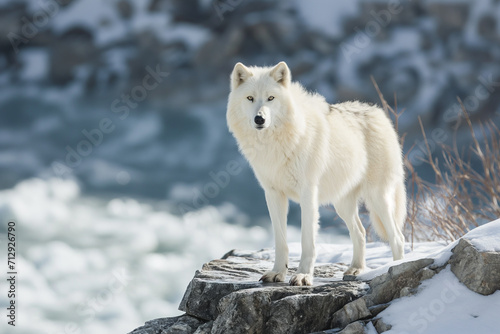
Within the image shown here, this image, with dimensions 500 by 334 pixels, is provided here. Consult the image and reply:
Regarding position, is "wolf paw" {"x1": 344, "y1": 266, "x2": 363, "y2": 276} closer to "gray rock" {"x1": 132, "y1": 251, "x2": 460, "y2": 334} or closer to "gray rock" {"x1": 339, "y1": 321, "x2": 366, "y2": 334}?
"gray rock" {"x1": 132, "y1": 251, "x2": 460, "y2": 334}

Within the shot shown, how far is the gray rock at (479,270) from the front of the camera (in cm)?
434

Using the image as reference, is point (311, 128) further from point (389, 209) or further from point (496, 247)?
point (496, 247)

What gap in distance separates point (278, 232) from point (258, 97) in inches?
58.0

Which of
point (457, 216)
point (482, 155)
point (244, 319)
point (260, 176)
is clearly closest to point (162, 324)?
point (244, 319)

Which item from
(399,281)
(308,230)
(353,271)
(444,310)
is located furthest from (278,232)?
(444,310)

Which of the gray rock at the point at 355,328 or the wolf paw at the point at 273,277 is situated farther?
the wolf paw at the point at 273,277

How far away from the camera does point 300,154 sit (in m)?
5.42

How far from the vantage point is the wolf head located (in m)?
5.15

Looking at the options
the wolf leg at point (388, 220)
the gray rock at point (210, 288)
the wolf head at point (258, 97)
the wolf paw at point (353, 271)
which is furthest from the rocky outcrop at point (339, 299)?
the wolf head at point (258, 97)

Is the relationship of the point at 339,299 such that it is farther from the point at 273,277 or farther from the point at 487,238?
the point at 487,238

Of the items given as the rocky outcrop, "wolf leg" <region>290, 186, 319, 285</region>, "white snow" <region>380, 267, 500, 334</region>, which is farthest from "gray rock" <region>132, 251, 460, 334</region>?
"wolf leg" <region>290, 186, 319, 285</region>

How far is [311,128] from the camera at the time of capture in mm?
5633

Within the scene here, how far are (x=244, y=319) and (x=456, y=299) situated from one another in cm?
189

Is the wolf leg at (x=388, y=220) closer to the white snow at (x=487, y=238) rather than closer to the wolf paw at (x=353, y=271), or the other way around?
the wolf paw at (x=353, y=271)
